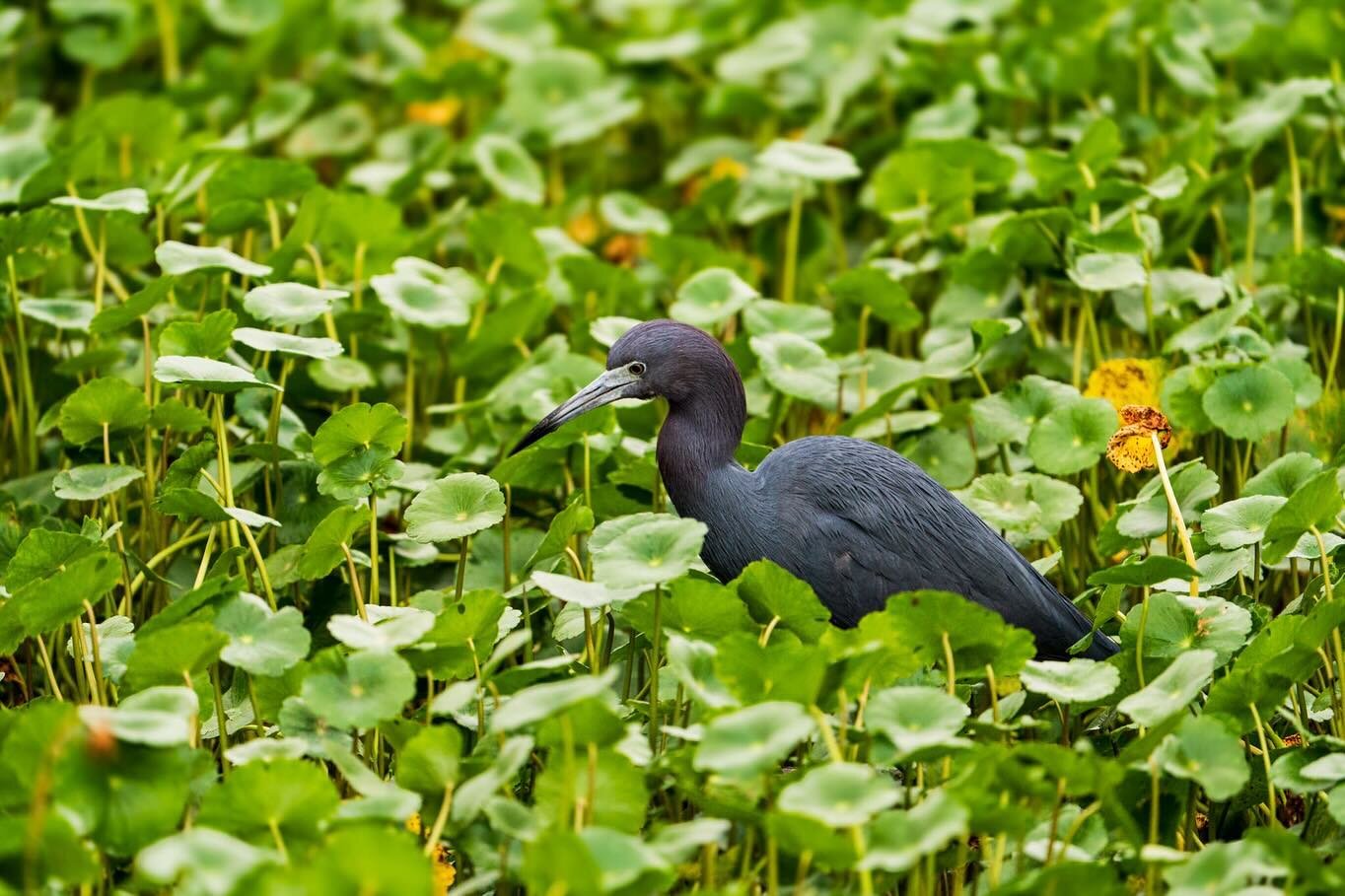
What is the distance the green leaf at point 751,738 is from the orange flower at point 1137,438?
47.1 inches

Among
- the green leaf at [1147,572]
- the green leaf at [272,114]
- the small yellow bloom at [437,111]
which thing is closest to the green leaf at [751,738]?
the green leaf at [1147,572]

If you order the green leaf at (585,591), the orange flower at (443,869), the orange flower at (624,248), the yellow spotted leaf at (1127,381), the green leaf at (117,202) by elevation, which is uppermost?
the green leaf at (117,202)

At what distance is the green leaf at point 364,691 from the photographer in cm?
317

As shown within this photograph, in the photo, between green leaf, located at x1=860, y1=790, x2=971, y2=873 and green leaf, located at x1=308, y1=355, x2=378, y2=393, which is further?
green leaf, located at x1=308, y1=355, x2=378, y2=393

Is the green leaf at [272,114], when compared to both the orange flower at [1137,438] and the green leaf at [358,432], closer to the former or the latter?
the green leaf at [358,432]

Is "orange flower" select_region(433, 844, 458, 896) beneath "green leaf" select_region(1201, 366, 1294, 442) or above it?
→ beneath

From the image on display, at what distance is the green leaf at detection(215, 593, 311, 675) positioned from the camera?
11.0 feet

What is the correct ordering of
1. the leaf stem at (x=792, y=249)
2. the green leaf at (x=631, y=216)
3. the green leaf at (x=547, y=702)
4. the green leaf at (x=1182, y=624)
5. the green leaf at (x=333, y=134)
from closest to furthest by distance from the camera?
the green leaf at (x=547, y=702) → the green leaf at (x=1182, y=624) → the leaf stem at (x=792, y=249) → the green leaf at (x=631, y=216) → the green leaf at (x=333, y=134)

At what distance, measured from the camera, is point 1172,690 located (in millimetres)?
3275

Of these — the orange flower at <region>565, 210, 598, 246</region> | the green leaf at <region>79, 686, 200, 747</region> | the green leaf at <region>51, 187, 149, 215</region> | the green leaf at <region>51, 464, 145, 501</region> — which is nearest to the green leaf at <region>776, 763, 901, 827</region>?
the green leaf at <region>79, 686, 200, 747</region>

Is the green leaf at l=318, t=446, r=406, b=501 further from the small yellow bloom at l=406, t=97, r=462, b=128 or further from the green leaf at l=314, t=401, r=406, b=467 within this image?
the small yellow bloom at l=406, t=97, r=462, b=128

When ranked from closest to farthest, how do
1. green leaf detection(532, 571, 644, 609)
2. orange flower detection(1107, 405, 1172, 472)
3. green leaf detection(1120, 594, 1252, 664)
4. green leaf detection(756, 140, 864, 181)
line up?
1. green leaf detection(532, 571, 644, 609)
2. green leaf detection(1120, 594, 1252, 664)
3. orange flower detection(1107, 405, 1172, 472)
4. green leaf detection(756, 140, 864, 181)

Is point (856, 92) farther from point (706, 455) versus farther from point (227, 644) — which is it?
point (227, 644)

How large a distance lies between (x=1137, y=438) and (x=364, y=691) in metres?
1.77
